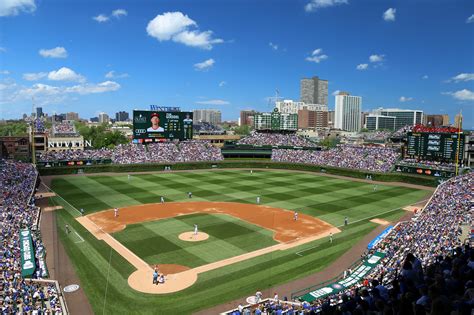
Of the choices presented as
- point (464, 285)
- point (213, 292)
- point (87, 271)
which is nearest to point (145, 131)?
point (87, 271)

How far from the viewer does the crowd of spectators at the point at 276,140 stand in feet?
276

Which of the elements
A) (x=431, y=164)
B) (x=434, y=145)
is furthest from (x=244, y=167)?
(x=434, y=145)

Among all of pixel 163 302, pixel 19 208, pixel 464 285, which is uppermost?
pixel 464 285

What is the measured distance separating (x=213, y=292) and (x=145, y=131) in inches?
2204

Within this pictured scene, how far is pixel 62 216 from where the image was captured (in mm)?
36469

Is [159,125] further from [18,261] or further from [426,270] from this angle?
[426,270]

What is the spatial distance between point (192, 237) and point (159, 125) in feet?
153

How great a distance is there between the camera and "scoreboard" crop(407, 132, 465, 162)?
52.6 meters

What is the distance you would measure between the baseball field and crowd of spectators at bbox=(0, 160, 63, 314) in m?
2.31

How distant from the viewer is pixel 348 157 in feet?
232

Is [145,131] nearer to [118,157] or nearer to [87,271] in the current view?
[118,157]

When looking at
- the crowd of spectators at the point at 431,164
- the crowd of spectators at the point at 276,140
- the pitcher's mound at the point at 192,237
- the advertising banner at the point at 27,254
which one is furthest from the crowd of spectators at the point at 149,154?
the advertising banner at the point at 27,254

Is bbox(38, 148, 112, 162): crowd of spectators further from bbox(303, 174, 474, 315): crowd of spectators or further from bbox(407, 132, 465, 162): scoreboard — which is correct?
bbox(303, 174, 474, 315): crowd of spectators

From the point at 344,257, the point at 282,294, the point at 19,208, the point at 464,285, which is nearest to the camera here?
the point at 464,285
